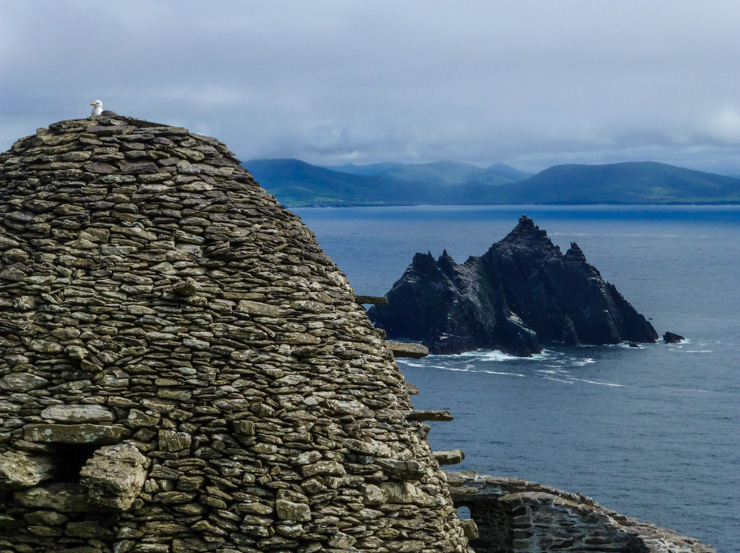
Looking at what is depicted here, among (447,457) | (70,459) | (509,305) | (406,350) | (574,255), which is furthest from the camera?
(574,255)

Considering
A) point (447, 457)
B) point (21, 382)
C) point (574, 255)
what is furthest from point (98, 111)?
point (574, 255)

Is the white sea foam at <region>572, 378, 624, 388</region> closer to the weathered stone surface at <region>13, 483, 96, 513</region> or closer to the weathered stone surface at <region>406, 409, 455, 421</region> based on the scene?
the weathered stone surface at <region>406, 409, 455, 421</region>

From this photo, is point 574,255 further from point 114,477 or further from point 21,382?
point 114,477

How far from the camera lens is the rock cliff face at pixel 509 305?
132m

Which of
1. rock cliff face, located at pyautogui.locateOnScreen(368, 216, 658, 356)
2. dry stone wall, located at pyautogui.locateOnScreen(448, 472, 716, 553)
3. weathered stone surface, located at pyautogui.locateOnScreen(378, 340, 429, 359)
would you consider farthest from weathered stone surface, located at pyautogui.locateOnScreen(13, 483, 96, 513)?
rock cliff face, located at pyautogui.locateOnScreen(368, 216, 658, 356)

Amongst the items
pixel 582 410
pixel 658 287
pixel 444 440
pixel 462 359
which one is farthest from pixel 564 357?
pixel 658 287

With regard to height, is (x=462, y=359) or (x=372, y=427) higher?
(x=372, y=427)

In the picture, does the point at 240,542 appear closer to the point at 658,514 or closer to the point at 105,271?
the point at 105,271

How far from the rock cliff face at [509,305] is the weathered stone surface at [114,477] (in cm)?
11384

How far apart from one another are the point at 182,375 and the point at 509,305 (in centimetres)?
13066

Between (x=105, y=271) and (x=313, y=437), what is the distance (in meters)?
4.40

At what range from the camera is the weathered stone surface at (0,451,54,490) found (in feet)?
42.7

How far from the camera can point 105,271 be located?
1449cm

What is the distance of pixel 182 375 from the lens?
548 inches
